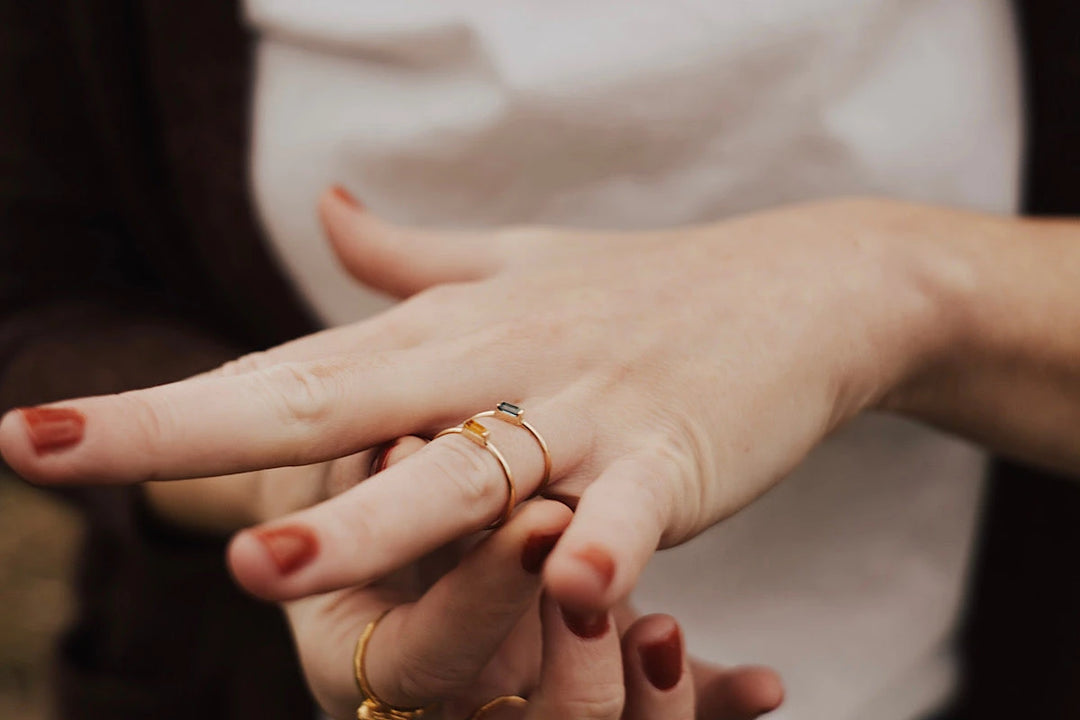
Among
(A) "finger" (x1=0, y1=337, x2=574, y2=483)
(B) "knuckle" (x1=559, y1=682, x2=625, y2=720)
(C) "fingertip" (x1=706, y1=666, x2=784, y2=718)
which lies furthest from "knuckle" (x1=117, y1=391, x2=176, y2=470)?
(C) "fingertip" (x1=706, y1=666, x2=784, y2=718)

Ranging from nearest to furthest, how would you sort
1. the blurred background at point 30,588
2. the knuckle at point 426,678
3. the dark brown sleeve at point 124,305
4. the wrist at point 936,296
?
the knuckle at point 426,678 → the wrist at point 936,296 → the dark brown sleeve at point 124,305 → the blurred background at point 30,588

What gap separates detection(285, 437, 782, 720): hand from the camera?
1.36 feet

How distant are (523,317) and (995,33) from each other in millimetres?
459

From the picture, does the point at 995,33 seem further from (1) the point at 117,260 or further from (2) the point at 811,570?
(1) the point at 117,260

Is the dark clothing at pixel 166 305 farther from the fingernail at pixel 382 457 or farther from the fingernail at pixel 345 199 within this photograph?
the fingernail at pixel 382 457

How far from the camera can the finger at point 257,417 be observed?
37 cm

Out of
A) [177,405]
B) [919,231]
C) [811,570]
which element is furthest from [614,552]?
[811,570]

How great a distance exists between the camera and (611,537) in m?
0.38

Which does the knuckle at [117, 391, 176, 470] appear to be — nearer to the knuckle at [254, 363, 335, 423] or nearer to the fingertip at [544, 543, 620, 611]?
the knuckle at [254, 363, 335, 423]

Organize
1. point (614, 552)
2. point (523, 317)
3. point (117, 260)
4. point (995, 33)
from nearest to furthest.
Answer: point (614, 552)
point (523, 317)
point (995, 33)
point (117, 260)

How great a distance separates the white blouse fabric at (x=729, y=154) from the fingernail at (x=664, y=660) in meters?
0.31

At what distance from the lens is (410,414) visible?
452 millimetres

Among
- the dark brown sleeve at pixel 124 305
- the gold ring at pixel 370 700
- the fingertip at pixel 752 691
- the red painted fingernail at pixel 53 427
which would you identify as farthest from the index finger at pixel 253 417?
the dark brown sleeve at pixel 124 305

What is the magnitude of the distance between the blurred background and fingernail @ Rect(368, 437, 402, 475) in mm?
1303
